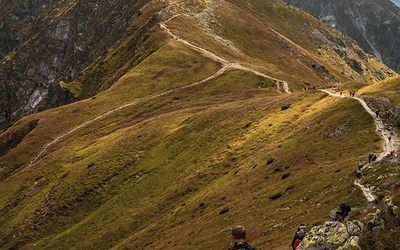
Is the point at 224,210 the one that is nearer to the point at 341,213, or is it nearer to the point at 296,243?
the point at 341,213

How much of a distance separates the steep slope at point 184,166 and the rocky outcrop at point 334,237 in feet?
Result: 17.5

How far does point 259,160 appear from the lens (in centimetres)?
6788

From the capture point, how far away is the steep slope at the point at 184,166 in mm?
47906

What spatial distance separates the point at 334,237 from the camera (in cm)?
2520

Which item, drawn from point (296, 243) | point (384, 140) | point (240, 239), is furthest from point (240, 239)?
point (384, 140)

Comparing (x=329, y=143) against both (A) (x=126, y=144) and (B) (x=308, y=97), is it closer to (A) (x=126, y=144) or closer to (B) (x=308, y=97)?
(B) (x=308, y=97)

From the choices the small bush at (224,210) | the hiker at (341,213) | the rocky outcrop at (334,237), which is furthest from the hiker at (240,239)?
the small bush at (224,210)

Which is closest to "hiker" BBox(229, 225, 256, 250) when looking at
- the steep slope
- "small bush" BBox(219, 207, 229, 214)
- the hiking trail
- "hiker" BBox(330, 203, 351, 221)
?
"hiker" BBox(330, 203, 351, 221)

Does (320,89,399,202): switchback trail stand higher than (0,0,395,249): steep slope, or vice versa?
(320,89,399,202): switchback trail

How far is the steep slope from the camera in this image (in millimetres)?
47906

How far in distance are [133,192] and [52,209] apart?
20.4 m

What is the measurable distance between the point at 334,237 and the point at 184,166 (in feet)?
201

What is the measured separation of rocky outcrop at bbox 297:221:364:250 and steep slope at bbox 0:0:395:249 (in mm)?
5319

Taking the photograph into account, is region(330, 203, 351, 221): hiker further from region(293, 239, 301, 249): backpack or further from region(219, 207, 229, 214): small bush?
region(219, 207, 229, 214): small bush
